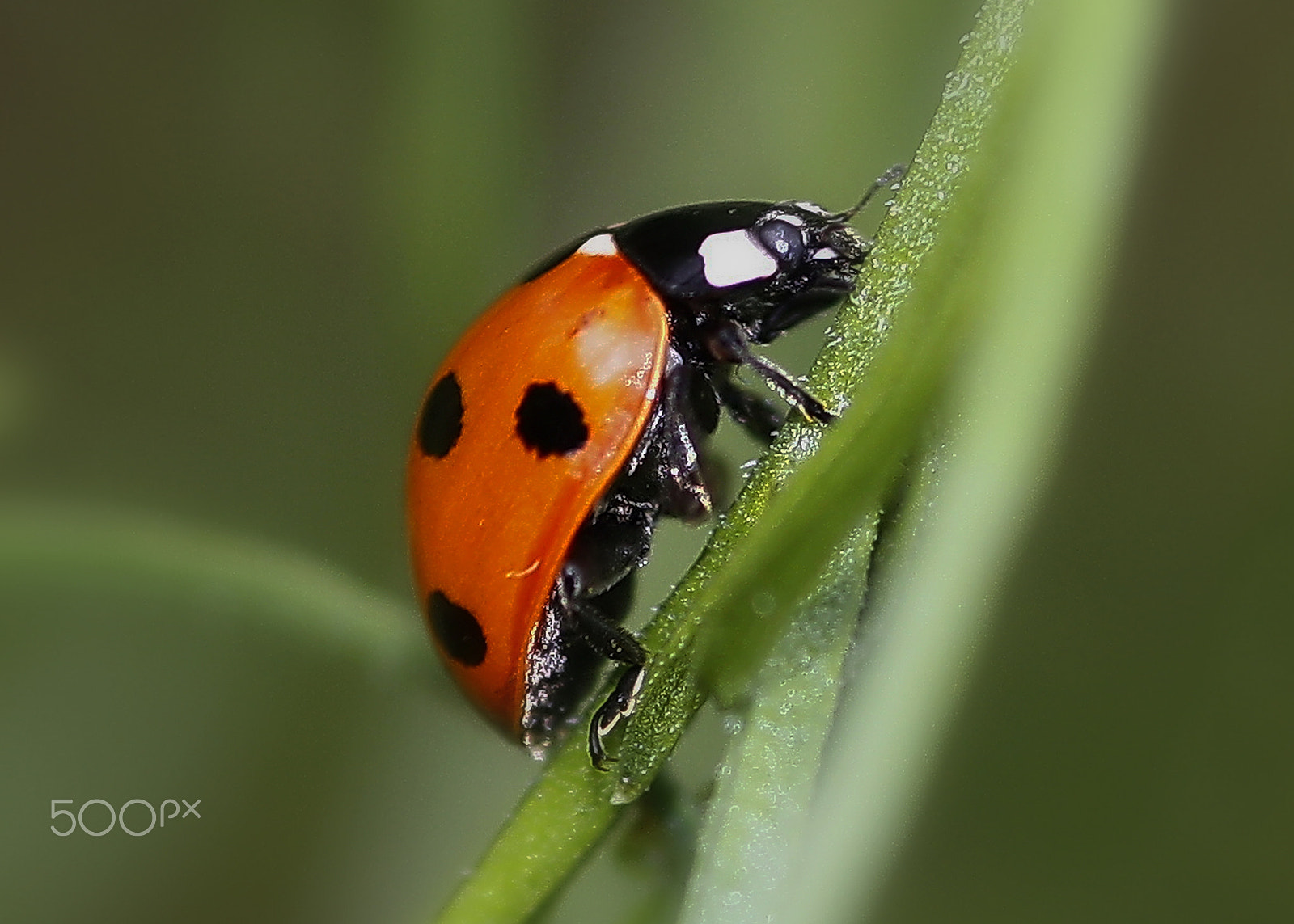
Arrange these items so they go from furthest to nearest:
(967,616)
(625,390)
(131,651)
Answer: (131,651)
(625,390)
(967,616)

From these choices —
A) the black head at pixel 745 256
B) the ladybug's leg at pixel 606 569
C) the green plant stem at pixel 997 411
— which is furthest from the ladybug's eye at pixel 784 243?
the green plant stem at pixel 997 411

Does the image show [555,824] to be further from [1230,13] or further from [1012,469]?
[1230,13]

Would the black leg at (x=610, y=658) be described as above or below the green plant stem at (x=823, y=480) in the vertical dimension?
below

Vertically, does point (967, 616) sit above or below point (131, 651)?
above

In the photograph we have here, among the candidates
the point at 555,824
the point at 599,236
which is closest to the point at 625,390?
the point at 599,236

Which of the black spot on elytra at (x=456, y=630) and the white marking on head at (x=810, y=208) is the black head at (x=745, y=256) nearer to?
the white marking on head at (x=810, y=208)

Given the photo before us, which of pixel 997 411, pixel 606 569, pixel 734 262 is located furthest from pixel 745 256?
pixel 997 411

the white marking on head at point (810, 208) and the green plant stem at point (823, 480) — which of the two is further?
the white marking on head at point (810, 208)

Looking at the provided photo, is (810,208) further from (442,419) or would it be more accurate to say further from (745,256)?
(442,419)
